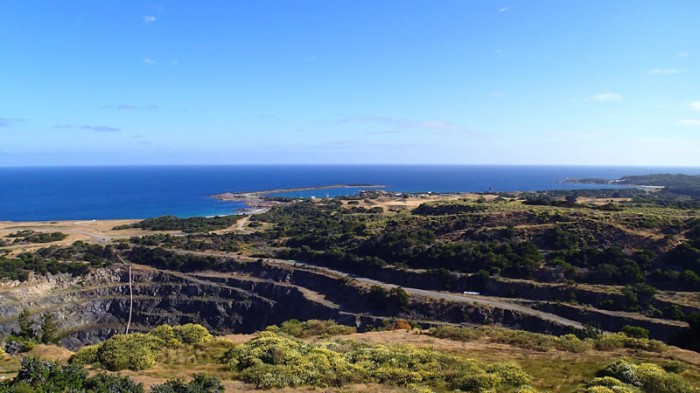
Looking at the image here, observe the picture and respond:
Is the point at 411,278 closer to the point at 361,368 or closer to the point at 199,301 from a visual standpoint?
the point at 199,301

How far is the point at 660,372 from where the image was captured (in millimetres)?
15727

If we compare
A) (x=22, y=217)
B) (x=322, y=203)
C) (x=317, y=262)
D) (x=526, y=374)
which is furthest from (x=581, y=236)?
(x=22, y=217)

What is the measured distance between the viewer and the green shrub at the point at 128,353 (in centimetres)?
1673

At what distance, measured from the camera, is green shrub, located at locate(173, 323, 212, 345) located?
20844 mm

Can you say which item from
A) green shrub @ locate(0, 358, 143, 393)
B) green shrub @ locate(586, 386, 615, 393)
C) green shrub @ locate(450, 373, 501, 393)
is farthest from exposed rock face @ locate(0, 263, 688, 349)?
green shrub @ locate(0, 358, 143, 393)

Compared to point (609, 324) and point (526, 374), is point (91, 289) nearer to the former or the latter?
point (526, 374)

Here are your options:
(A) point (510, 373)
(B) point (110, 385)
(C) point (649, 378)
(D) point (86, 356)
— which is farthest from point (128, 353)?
(C) point (649, 378)

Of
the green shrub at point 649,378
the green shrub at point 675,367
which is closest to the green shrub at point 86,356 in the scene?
the green shrub at point 649,378

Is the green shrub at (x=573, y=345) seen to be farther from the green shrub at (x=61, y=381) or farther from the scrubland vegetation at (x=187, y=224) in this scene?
the scrubland vegetation at (x=187, y=224)

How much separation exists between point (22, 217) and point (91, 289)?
8033 centimetres

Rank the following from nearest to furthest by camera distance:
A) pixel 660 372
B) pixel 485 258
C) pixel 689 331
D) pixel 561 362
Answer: pixel 660 372
pixel 561 362
pixel 689 331
pixel 485 258

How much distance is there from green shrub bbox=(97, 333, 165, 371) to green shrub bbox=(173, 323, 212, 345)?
1357 mm

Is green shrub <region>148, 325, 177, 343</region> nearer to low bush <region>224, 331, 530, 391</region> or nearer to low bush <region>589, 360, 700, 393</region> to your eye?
low bush <region>224, 331, 530, 391</region>

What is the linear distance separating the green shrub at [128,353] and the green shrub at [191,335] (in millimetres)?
1357
